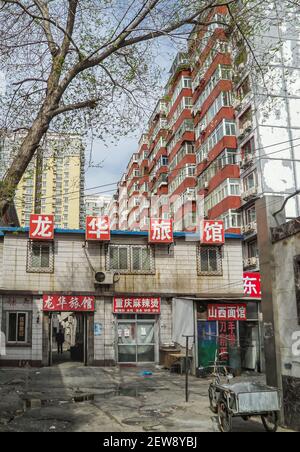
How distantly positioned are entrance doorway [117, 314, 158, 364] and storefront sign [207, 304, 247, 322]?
3.44m

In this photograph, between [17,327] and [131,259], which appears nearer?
[17,327]

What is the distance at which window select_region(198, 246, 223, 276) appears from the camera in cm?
2430

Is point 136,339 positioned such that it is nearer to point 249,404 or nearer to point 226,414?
point 226,414

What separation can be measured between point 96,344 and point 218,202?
2040 centimetres

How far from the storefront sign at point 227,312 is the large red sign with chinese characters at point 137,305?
3.13 meters

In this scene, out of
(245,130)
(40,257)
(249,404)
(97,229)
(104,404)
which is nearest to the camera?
(249,404)

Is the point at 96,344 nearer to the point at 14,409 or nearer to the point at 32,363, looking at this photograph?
the point at 32,363

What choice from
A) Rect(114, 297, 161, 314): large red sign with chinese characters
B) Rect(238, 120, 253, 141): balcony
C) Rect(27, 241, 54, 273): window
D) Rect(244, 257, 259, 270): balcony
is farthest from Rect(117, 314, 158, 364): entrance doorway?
Rect(238, 120, 253, 141): balcony

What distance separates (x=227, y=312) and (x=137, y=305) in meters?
4.65

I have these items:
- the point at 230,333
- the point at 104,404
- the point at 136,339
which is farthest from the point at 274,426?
the point at 136,339

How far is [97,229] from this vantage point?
23078 millimetres

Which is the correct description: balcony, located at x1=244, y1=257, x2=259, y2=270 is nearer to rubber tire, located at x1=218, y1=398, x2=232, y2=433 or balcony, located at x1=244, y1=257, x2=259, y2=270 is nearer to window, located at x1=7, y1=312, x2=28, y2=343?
window, located at x1=7, y1=312, x2=28, y2=343
